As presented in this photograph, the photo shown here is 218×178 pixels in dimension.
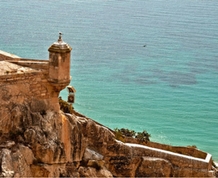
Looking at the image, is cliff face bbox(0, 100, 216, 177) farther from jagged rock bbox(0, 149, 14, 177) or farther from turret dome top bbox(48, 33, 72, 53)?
turret dome top bbox(48, 33, 72, 53)

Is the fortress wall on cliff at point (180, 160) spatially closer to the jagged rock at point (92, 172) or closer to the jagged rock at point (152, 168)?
the jagged rock at point (152, 168)

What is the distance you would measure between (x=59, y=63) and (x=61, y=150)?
119 inches

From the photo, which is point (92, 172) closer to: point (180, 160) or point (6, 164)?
point (6, 164)

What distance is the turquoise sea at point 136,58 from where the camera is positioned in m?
47.4

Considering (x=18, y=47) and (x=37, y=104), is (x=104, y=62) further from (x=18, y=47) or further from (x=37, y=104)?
(x=37, y=104)

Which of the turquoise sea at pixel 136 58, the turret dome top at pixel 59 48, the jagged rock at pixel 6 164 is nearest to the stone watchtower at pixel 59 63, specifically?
the turret dome top at pixel 59 48

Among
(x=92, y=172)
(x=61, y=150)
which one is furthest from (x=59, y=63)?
(x=92, y=172)

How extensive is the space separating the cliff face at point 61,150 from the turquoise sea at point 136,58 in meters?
18.7

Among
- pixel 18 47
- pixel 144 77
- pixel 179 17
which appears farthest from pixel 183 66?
pixel 179 17

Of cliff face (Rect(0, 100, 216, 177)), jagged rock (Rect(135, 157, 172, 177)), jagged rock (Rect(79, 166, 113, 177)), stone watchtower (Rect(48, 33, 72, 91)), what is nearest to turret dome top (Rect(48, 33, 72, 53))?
stone watchtower (Rect(48, 33, 72, 91))

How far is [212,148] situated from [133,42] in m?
35.1

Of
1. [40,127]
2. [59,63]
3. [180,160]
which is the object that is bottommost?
[180,160]

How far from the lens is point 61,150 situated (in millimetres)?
18703

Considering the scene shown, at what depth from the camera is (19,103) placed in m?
18.3
